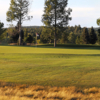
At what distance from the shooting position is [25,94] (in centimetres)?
491

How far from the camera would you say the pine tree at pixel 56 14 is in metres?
42.6

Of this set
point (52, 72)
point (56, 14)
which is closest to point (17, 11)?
point (56, 14)

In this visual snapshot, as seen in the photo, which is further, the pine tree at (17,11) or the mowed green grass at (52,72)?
the pine tree at (17,11)

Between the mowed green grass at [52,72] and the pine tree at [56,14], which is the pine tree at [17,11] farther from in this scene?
the mowed green grass at [52,72]

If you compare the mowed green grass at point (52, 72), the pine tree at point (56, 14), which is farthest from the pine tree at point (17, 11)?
the mowed green grass at point (52, 72)

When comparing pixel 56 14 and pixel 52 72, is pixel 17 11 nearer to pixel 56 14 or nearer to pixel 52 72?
pixel 56 14

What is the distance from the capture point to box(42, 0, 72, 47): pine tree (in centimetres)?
4262

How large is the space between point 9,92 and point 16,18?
138 ft

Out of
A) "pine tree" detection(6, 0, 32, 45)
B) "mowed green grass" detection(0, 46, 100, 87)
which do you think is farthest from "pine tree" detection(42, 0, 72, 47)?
"mowed green grass" detection(0, 46, 100, 87)

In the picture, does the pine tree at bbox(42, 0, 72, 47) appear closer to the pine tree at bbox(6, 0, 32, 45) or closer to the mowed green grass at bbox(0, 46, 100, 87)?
the pine tree at bbox(6, 0, 32, 45)

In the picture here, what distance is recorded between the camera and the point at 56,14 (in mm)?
43438

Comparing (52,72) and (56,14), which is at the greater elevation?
(56,14)

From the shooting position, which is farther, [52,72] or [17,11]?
[17,11]

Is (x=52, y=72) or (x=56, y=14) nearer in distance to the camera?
(x=52, y=72)
